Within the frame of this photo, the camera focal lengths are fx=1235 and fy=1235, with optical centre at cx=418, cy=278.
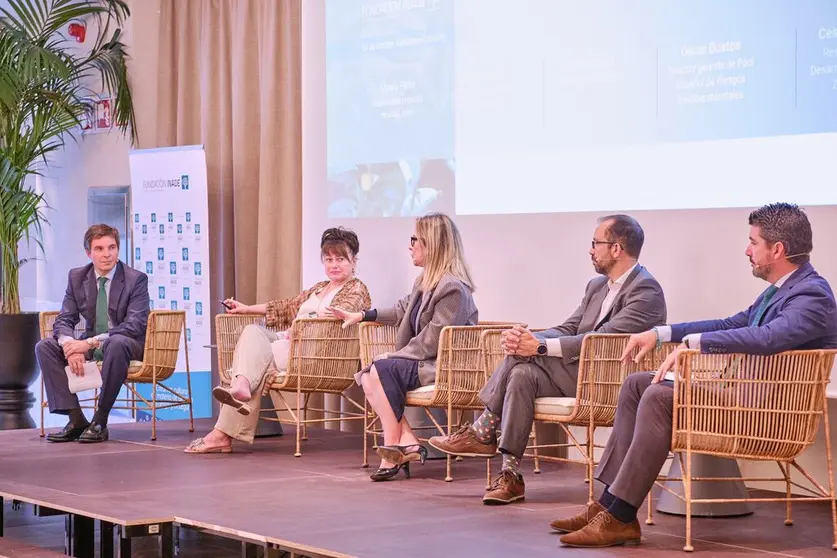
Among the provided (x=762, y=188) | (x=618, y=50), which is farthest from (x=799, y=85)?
(x=618, y=50)

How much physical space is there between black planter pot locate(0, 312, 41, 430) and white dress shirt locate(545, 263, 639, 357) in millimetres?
4811

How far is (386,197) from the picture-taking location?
6957 millimetres

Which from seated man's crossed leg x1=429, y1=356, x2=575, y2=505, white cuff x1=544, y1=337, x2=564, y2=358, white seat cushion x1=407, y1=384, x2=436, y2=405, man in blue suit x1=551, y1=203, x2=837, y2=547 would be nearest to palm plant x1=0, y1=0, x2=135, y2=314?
white seat cushion x1=407, y1=384, x2=436, y2=405

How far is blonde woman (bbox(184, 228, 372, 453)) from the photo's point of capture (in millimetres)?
6094

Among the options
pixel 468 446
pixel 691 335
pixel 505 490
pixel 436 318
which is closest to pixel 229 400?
pixel 436 318

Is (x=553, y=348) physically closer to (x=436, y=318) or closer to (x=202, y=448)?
(x=436, y=318)

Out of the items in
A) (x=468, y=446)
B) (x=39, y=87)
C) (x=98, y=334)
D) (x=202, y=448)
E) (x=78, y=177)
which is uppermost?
(x=39, y=87)

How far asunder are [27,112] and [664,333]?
5651 millimetres

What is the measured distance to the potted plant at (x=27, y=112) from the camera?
8.24 meters

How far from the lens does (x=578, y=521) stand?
405cm

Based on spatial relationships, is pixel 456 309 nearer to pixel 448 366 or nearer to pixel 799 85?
pixel 448 366

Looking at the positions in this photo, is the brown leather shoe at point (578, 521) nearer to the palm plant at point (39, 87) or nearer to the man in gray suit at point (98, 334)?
the man in gray suit at point (98, 334)

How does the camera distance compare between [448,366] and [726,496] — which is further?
[448,366]

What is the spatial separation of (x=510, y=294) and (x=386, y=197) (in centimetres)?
111
